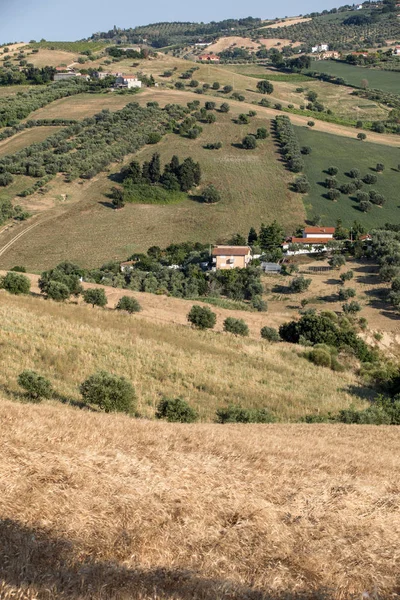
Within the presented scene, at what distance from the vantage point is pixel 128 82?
405 feet

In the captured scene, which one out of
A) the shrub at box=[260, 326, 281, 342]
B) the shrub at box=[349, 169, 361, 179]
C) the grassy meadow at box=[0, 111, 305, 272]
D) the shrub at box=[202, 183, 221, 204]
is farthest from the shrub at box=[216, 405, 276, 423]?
the shrub at box=[349, 169, 361, 179]

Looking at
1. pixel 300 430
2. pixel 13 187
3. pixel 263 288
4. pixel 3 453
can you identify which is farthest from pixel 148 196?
pixel 3 453

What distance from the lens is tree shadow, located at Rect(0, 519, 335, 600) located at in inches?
252

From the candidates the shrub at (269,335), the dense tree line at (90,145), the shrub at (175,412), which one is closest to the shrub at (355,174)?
the dense tree line at (90,145)

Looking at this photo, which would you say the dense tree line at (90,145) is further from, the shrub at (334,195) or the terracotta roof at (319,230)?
the terracotta roof at (319,230)

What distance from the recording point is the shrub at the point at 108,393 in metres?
18.2

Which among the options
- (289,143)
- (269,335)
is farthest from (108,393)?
(289,143)

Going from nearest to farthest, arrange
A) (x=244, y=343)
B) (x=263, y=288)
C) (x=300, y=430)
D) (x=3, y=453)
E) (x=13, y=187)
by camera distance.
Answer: (x=3, y=453) < (x=300, y=430) < (x=244, y=343) < (x=263, y=288) < (x=13, y=187)

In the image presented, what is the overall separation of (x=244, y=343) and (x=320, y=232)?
3926 cm

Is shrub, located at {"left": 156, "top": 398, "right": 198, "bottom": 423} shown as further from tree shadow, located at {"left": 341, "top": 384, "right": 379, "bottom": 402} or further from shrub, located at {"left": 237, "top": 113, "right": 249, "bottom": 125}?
shrub, located at {"left": 237, "top": 113, "right": 249, "bottom": 125}

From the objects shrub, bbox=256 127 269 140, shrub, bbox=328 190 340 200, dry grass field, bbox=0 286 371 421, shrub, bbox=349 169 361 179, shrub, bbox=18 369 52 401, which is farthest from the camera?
shrub, bbox=256 127 269 140

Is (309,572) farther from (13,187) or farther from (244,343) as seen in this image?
(13,187)

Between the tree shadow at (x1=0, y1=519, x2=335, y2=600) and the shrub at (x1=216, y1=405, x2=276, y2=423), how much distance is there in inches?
496

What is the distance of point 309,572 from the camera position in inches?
287
